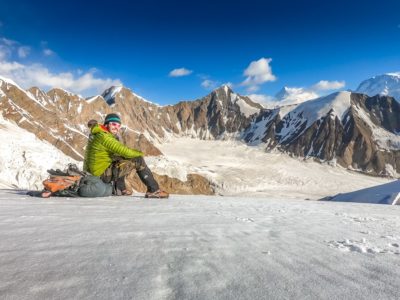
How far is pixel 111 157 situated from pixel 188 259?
193 inches

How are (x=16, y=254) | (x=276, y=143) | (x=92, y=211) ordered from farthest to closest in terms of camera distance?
(x=276, y=143) < (x=92, y=211) < (x=16, y=254)

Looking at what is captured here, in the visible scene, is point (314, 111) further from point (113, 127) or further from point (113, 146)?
point (113, 146)

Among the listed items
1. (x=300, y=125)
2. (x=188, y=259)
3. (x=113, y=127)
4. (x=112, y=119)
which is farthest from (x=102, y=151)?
(x=300, y=125)

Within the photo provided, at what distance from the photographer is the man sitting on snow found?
6.79 m

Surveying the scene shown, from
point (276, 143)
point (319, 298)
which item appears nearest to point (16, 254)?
point (319, 298)

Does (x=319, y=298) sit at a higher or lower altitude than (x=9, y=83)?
lower

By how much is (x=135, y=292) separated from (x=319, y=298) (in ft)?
3.54

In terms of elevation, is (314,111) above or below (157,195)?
above

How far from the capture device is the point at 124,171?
24.5 feet

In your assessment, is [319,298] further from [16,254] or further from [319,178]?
[319,178]

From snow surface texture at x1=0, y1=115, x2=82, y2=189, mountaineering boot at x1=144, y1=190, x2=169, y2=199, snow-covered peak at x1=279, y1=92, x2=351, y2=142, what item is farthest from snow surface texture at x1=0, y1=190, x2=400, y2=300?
snow-covered peak at x1=279, y1=92, x2=351, y2=142

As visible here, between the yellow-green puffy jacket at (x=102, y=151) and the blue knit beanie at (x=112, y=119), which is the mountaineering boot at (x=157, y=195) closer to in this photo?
the yellow-green puffy jacket at (x=102, y=151)

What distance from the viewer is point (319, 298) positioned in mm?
1965

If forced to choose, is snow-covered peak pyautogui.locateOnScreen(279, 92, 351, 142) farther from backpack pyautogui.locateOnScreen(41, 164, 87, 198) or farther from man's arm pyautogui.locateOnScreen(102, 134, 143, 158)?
backpack pyautogui.locateOnScreen(41, 164, 87, 198)
